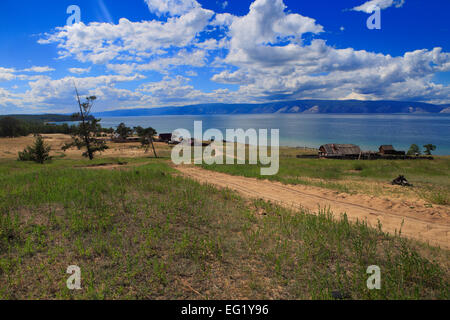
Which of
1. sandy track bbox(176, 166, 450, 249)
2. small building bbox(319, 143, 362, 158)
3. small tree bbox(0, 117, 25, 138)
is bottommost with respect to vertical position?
sandy track bbox(176, 166, 450, 249)

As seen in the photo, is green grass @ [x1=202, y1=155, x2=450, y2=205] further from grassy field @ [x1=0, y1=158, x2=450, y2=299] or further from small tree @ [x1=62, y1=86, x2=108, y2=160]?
small tree @ [x1=62, y1=86, x2=108, y2=160]

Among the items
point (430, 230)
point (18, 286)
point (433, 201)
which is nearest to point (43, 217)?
point (18, 286)

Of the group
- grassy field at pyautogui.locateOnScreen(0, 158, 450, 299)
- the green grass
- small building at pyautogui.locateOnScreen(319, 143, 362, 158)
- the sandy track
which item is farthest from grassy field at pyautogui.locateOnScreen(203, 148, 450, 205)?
small building at pyautogui.locateOnScreen(319, 143, 362, 158)

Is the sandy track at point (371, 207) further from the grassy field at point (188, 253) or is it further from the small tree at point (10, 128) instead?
the small tree at point (10, 128)

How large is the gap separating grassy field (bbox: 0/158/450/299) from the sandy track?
4.81ft

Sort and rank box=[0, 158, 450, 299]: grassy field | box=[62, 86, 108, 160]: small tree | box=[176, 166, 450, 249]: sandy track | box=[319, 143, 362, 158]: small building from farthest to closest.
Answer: box=[319, 143, 362, 158]: small building < box=[62, 86, 108, 160]: small tree < box=[176, 166, 450, 249]: sandy track < box=[0, 158, 450, 299]: grassy field

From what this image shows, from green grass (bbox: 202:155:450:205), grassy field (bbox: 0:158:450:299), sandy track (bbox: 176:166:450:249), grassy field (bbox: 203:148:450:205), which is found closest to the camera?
grassy field (bbox: 0:158:450:299)

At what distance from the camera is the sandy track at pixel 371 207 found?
7496 millimetres

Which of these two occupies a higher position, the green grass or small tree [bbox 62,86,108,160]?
small tree [bbox 62,86,108,160]

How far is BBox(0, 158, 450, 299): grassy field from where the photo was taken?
14.2 ft

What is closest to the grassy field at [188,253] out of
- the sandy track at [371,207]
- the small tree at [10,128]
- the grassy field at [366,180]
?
the sandy track at [371,207]

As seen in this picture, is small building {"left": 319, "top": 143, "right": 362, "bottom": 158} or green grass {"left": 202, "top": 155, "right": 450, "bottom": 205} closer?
green grass {"left": 202, "top": 155, "right": 450, "bottom": 205}

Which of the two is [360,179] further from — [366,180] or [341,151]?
[341,151]

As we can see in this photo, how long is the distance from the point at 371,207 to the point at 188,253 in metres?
8.36
